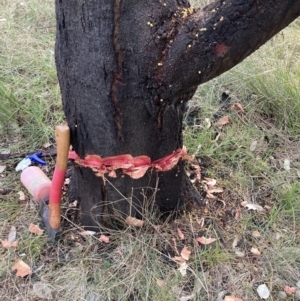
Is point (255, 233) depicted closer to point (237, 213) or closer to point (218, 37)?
point (237, 213)

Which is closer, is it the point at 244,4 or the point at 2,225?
the point at 244,4

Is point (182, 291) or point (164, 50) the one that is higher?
point (164, 50)

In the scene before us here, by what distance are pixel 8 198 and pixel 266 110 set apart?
1.48 meters

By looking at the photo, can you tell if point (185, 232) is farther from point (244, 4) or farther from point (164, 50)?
point (244, 4)

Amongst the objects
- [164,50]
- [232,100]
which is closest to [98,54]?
[164,50]

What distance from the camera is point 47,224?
6.23 feet

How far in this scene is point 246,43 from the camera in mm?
1434

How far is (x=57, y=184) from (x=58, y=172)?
0.05 m

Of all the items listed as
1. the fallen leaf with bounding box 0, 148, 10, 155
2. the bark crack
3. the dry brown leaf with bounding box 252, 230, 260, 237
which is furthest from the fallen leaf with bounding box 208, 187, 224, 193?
the fallen leaf with bounding box 0, 148, 10, 155

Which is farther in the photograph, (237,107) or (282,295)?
(237,107)

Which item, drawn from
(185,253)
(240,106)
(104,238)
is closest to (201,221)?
(185,253)

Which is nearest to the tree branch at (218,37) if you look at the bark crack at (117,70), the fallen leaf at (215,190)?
the bark crack at (117,70)

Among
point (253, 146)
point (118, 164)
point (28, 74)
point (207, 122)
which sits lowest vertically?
point (253, 146)

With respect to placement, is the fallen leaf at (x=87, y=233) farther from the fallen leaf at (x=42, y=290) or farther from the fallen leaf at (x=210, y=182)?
the fallen leaf at (x=210, y=182)
